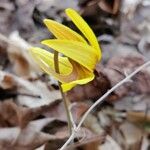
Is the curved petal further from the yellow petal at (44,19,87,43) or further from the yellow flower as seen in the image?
the yellow petal at (44,19,87,43)

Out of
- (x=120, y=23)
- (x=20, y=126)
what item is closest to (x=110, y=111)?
(x=20, y=126)

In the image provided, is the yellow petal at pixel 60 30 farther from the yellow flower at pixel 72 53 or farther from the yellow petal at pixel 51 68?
the yellow petal at pixel 51 68

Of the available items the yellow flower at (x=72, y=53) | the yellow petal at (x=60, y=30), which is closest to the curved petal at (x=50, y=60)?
the yellow flower at (x=72, y=53)

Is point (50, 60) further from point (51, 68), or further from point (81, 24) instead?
point (81, 24)

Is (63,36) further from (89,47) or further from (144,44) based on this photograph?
(144,44)

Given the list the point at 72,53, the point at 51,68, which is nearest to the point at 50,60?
the point at 51,68

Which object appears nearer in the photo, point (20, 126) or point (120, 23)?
point (20, 126)

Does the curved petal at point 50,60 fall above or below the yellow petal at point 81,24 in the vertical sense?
below
